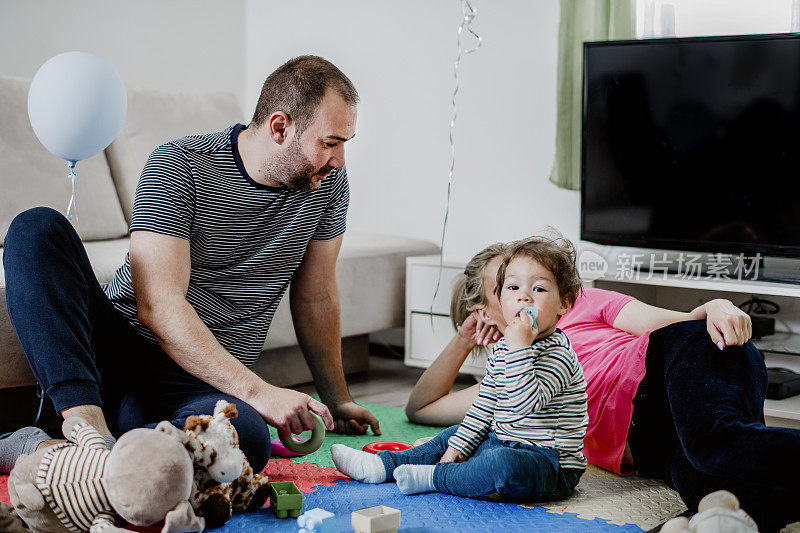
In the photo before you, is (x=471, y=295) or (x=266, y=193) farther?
(x=471, y=295)

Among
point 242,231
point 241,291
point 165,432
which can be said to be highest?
point 242,231

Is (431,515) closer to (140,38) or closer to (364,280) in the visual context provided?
(364,280)

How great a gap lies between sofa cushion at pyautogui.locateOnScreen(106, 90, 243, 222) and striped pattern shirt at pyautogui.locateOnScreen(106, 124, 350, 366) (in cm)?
98

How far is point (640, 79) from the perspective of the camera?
2502mm

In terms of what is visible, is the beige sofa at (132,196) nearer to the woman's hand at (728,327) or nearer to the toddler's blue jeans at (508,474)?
the toddler's blue jeans at (508,474)

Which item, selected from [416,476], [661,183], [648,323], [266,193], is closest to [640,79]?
[661,183]

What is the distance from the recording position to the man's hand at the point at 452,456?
156 cm

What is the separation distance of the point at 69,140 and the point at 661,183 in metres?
1.59

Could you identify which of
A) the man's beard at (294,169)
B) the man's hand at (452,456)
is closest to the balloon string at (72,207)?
the man's beard at (294,169)

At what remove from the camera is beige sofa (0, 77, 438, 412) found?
2.34 metres

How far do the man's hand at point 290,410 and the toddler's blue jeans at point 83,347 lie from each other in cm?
3

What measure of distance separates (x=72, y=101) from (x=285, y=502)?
117 cm

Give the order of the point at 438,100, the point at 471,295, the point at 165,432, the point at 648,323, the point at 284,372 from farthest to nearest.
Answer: the point at 438,100 → the point at 284,372 → the point at 471,295 → the point at 648,323 → the point at 165,432

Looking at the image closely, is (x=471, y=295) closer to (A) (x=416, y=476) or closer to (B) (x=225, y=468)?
(A) (x=416, y=476)
